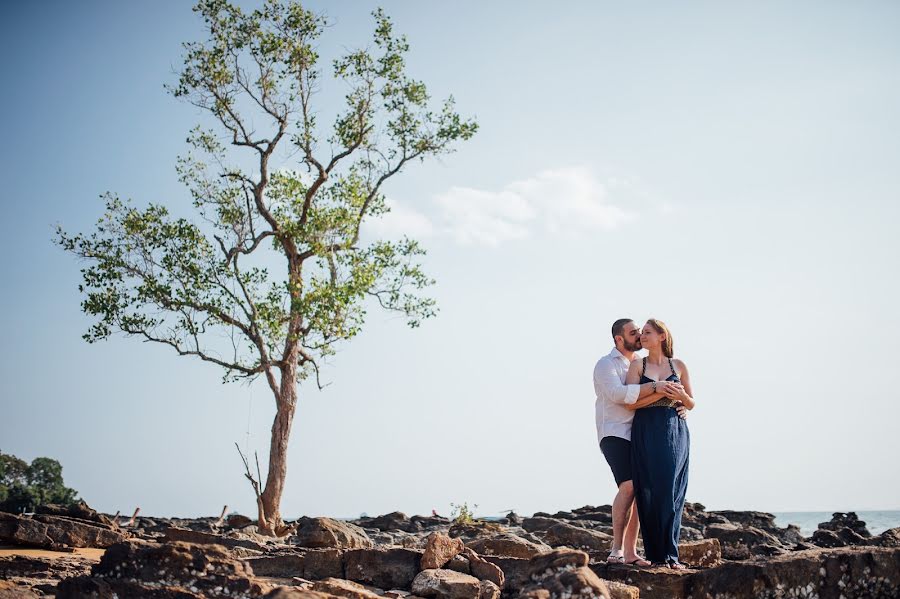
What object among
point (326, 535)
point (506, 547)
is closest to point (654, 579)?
point (506, 547)

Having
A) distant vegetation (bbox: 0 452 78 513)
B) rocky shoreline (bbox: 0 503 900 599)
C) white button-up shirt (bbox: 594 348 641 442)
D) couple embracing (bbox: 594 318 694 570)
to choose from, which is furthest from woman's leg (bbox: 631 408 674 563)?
distant vegetation (bbox: 0 452 78 513)

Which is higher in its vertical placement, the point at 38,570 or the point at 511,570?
the point at 511,570

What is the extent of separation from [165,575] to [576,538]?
8488mm

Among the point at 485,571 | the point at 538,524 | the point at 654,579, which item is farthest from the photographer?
the point at 538,524

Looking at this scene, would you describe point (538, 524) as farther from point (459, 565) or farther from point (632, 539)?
point (632, 539)

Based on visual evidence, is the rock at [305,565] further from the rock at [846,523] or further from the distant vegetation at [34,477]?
the distant vegetation at [34,477]

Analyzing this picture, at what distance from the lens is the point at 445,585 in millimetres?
7266

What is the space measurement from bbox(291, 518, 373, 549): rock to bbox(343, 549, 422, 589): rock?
98.7 inches

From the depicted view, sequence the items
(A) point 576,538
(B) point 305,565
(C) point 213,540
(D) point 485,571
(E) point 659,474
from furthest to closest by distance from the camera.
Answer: (A) point 576,538 → (C) point 213,540 → (B) point 305,565 → (D) point 485,571 → (E) point 659,474

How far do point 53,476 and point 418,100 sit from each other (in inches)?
1482

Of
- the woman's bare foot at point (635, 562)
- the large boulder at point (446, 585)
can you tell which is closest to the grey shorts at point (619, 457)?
the woman's bare foot at point (635, 562)

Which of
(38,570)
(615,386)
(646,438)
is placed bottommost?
(38,570)

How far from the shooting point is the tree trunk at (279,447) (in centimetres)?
1941

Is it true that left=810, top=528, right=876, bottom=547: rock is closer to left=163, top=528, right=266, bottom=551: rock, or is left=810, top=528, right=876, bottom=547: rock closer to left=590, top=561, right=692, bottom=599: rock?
left=590, top=561, right=692, bottom=599: rock
